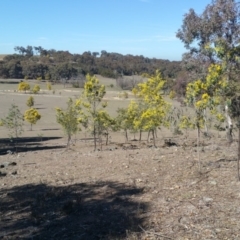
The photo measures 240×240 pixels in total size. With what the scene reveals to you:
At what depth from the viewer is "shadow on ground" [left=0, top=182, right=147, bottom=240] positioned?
6.61 metres

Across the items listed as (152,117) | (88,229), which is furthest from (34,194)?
(152,117)

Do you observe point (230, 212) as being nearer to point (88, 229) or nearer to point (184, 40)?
point (88, 229)

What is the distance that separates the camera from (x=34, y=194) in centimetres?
972

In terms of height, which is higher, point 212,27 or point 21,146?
point 212,27

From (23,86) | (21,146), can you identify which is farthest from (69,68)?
(21,146)

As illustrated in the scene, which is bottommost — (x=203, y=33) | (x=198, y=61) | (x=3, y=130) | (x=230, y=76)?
(x=3, y=130)

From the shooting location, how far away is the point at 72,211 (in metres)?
7.79

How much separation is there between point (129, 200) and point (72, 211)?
123 centimetres

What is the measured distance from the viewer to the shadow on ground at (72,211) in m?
6.61

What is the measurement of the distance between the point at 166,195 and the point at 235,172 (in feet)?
7.76

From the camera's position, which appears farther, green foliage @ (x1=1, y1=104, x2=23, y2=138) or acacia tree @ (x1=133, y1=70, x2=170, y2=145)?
green foliage @ (x1=1, y1=104, x2=23, y2=138)

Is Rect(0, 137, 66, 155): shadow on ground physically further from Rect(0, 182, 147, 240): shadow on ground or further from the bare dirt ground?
Rect(0, 182, 147, 240): shadow on ground

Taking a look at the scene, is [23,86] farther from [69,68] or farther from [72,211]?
[72,211]

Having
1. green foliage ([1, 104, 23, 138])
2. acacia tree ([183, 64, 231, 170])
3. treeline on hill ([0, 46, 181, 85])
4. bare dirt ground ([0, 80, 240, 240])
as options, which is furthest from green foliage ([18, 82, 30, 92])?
acacia tree ([183, 64, 231, 170])
